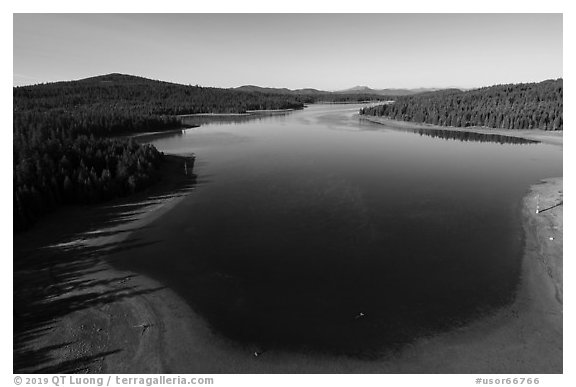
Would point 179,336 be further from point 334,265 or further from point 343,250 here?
point 343,250

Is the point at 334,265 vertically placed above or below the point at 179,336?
above

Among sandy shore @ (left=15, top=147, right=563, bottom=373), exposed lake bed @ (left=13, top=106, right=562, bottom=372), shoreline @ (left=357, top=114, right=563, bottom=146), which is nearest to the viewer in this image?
sandy shore @ (left=15, top=147, right=563, bottom=373)

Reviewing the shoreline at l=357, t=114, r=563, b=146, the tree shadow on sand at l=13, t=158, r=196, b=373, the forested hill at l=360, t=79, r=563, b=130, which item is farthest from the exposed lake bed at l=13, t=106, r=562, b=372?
the forested hill at l=360, t=79, r=563, b=130

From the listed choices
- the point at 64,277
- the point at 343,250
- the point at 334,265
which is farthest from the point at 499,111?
the point at 64,277

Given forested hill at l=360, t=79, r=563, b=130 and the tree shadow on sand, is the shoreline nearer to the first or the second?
forested hill at l=360, t=79, r=563, b=130
